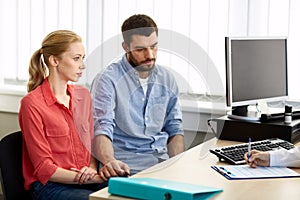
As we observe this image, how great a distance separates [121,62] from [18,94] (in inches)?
65.5

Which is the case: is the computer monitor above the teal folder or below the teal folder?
above

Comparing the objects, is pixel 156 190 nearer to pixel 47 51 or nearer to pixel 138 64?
pixel 138 64

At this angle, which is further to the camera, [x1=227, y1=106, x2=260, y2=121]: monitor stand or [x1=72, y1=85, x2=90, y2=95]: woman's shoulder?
[x1=227, y1=106, x2=260, y2=121]: monitor stand

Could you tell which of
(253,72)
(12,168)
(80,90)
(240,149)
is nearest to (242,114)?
(253,72)

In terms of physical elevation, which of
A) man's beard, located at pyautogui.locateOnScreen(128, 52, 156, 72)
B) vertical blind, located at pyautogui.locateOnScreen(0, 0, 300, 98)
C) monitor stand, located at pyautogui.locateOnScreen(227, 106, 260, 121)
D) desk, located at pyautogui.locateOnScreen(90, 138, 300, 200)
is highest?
Answer: vertical blind, located at pyautogui.locateOnScreen(0, 0, 300, 98)

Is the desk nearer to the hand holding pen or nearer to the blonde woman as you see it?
the hand holding pen

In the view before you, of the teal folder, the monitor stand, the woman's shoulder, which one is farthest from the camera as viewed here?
the monitor stand

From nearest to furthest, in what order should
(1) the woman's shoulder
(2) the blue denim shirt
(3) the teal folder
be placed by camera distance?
(3) the teal folder < (2) the blue denim shirt < (1) the woman's shoulder

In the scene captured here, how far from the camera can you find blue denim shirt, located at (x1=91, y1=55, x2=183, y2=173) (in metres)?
1.84

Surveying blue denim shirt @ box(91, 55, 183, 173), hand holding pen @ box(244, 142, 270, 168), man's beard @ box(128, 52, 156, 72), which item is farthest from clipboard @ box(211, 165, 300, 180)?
man's beard @ box(128, 52, 156, 72)

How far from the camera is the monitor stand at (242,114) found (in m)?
2.47

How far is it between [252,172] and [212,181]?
19 centimetres

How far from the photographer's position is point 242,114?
2523 millimetres

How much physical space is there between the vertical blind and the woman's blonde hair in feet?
0.44
